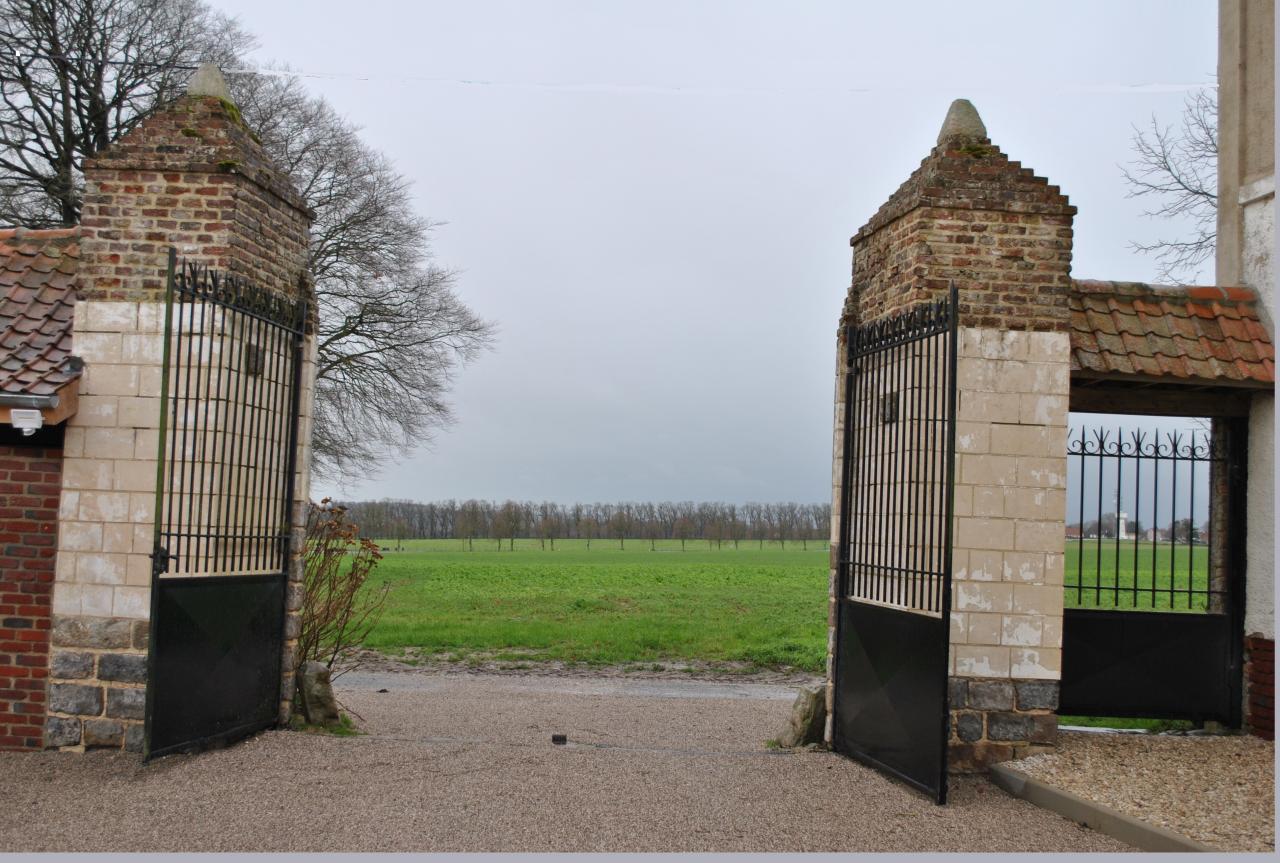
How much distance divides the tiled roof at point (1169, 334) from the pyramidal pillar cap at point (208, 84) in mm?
6123

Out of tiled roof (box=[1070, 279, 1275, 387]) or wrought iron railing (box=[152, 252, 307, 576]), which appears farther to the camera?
tiled roof (box=[1070, 279, 1275, 387])

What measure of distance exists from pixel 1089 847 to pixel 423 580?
22486 mm

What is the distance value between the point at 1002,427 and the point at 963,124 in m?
2.09

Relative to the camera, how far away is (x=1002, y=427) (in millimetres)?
6969

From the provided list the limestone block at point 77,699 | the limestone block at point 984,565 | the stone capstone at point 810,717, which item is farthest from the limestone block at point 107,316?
the limestone block at point 984,565

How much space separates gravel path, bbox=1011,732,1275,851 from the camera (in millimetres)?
5398

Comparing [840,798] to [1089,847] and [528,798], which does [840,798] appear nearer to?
[1089,847]

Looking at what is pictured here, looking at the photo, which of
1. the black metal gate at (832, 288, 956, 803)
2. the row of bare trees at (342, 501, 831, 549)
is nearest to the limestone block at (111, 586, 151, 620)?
→ the black metal gate at (832, 288, 956, 803)

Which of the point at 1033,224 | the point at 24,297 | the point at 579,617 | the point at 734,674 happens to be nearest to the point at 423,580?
the point at 579,617

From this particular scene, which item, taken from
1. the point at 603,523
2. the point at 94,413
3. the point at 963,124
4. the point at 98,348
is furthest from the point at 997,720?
the point at 603,523

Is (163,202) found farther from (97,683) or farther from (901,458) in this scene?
(901,458)

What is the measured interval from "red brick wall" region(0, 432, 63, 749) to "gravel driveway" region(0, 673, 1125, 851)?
28 centimetres

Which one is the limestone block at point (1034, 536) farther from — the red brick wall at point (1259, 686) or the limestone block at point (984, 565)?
the red brick wall at point (1259, 686)

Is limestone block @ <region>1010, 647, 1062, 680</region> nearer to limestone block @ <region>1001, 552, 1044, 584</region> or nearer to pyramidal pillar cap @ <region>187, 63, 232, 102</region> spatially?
limestone block @ <region>1001, 552, 1044, 584</region>
